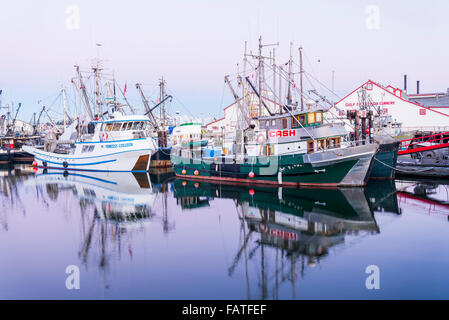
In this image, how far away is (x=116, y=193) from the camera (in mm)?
23031

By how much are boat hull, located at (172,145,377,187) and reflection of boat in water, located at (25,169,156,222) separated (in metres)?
6.36

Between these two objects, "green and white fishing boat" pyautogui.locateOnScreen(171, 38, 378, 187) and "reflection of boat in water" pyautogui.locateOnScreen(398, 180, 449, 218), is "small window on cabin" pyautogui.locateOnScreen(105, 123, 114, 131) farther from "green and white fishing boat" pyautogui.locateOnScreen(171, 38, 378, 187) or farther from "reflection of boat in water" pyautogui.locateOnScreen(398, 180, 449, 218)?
"reflection of boat in water" pyautogui.locateOnScreen(398, 180, 449, 218)

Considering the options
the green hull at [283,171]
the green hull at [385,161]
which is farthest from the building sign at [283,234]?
the green hull at [385,161]

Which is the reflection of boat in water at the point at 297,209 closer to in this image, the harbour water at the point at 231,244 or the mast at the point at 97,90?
the harbour water at the point at 231,244

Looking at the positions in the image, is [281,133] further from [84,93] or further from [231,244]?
[84,93]

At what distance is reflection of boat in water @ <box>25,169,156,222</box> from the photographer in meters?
17.1

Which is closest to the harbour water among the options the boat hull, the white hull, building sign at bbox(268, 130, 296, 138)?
the boat hull

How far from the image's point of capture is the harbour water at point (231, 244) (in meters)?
8.55

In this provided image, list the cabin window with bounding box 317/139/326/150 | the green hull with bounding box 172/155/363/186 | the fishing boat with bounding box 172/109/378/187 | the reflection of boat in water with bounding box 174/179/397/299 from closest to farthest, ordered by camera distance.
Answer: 1. the reflection of boat in water with bounding box 174/179/397/299
2. the fishing boat with bounding box 172/109/378/187
3. the green hull with bounding box 172/155/363/186
4. the cabin window with bounding box 317/139/326/150

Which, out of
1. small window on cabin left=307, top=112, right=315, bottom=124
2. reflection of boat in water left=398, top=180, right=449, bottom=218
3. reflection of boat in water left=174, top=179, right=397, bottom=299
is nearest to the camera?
reflection of boat in water left=174, top=179, right=397, bottom=299

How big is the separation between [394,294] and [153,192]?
57.8 feet

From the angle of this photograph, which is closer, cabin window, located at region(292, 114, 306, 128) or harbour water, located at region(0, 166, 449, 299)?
harbour water, located at region(0, 166, 449, 299)

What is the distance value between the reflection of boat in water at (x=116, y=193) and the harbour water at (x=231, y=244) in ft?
A: 0.49
